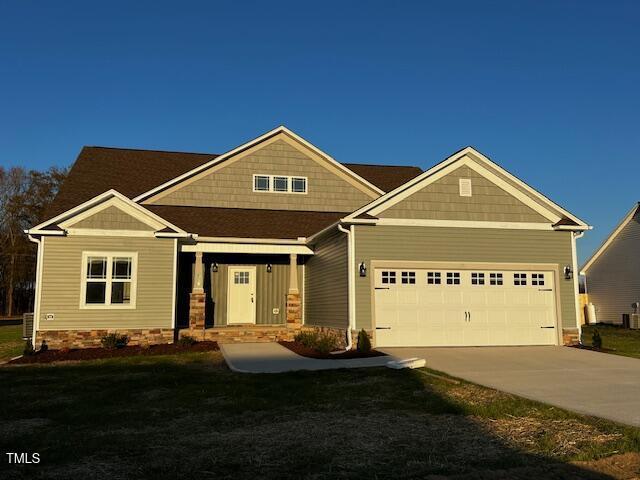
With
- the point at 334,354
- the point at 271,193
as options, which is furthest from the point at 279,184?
the point at 334,354

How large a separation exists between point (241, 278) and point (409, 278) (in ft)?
22.3

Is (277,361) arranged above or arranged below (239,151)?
below

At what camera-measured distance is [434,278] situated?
15.3 metres

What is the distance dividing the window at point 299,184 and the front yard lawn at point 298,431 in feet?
37.3

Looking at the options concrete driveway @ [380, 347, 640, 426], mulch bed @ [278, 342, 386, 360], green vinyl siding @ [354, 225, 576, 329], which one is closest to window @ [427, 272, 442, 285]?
green vinyl siding @ [354, 225, 576, 329]

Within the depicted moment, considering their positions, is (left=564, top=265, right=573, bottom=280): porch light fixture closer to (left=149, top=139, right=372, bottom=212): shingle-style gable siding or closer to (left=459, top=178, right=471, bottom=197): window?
(left=459, top=178, right=471, bottom=197): window

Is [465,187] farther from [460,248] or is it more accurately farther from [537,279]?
[537,279]

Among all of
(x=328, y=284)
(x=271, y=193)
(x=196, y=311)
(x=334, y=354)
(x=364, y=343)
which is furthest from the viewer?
(x=271, y=193)

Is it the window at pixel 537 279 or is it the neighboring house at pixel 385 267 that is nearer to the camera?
the neighboring house at pixel 385 267

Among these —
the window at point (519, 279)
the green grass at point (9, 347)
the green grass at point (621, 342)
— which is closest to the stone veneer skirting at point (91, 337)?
the green grass at point (9, 347)

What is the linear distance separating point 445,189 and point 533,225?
2849 millimetres

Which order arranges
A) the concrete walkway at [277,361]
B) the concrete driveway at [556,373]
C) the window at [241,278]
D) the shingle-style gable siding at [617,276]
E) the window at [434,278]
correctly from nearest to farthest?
the concrete driveway at [556,373] < the concrete walkway at [277,361] < the window at [434,278] < the window at [241,278] < the shingle-style gable siding at [617,276]

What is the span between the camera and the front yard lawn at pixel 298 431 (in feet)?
16.5

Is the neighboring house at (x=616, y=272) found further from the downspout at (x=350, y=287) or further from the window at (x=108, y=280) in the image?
the window at (x=108, y=280)
